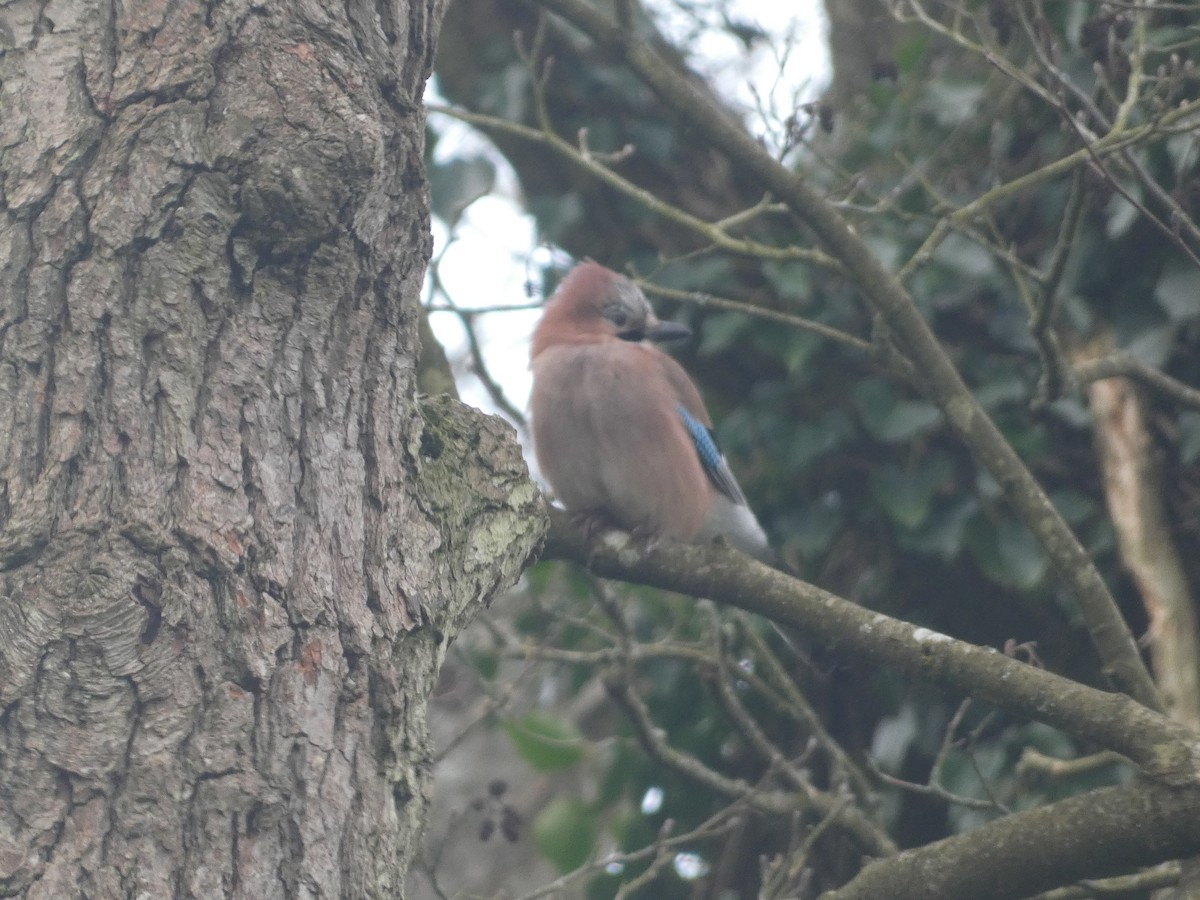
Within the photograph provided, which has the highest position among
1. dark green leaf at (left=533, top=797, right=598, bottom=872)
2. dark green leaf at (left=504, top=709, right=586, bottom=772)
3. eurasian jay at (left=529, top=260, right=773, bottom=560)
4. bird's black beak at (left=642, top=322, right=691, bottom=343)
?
bird's black beak at (left=642, top=322, right=691, bottom=343)

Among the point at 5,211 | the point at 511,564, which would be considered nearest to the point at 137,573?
the point at 5,211

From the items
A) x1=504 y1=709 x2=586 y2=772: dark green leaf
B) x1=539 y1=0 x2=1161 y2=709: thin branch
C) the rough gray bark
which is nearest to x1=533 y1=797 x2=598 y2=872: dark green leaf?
x1=504 y1=709 x2=586 y2=772: dark green leaf

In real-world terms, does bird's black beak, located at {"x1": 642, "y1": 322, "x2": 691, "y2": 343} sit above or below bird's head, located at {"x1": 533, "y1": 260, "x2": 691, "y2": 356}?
below

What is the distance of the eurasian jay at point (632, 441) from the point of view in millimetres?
5051

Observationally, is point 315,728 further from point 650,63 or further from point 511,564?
point 650,63

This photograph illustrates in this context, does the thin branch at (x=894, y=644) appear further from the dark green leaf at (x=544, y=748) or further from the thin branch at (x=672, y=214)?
the dark green leaf at (x=544, y=748)

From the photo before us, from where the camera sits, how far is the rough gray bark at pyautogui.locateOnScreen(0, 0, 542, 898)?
6.47 ft

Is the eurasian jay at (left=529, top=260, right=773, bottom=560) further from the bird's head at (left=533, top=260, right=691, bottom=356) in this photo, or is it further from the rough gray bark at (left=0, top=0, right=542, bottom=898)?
the rough gray bark at (left=0, top=0, right=542, bottom=898)

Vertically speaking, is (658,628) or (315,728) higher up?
(658,628)

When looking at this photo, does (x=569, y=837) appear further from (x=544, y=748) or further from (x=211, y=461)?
(x=211, y=461)

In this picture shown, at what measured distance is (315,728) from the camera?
2084 mm

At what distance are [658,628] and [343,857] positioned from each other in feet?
11.5

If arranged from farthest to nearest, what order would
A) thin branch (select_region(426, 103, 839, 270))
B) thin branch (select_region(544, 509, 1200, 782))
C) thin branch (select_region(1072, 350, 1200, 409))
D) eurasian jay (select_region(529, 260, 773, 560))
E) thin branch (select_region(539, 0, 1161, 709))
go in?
eurasian jay (select_region(529, 260, 773, 560)), thin branch (select_region(426, 103, 839, 270)), thin branch (select_region(1072, 350, 1200, 409)), thin branch (select_region(539, 0, 1161, 709)), thin branch (select_region(544, 509, 1200, 782))

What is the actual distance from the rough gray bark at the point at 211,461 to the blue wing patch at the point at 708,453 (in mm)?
2812
